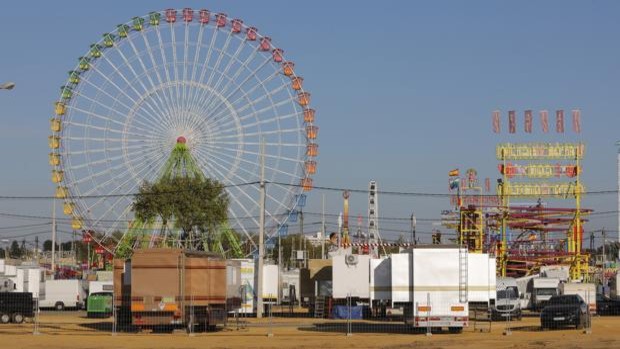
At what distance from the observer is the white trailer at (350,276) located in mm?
53062

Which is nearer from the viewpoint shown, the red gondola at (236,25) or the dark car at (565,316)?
the dark car at (565,316)

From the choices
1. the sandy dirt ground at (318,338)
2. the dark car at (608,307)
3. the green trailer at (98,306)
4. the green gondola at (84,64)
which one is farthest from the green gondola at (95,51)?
the dark car at (608,307)

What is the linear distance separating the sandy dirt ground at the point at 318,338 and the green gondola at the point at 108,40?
91.2ft

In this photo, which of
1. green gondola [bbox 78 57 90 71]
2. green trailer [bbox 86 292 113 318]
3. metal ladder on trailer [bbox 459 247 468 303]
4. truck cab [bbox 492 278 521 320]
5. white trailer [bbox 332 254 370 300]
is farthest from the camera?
green gondola [bbox 78 57 90 71]

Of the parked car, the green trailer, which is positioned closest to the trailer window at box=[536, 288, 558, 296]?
the green trailer

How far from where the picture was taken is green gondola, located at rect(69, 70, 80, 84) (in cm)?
6894

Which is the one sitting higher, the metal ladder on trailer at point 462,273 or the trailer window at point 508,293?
the metal ladder on trailer at point 462,273

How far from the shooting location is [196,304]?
130 feet

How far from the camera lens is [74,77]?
6894 centimetres

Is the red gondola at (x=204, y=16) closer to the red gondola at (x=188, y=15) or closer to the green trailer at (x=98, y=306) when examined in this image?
the red gondola at (x=188, y=15)

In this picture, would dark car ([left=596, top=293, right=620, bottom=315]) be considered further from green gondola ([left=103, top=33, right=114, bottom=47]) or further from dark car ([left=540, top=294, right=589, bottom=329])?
→ green gondola ([left=103, top=33, right=114, bottom=47])

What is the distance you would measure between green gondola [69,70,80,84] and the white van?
651 inches

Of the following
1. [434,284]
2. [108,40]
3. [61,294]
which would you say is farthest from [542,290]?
[61,294]

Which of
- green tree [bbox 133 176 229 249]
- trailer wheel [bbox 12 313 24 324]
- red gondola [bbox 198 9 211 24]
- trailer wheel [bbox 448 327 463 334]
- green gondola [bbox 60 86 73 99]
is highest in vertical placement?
red gondola [bbox 198 9 211 24]
